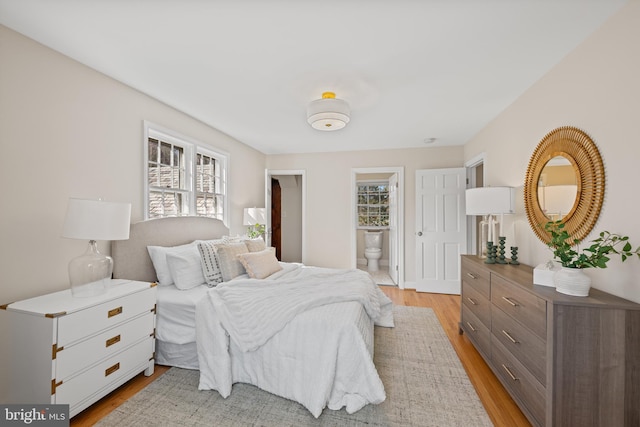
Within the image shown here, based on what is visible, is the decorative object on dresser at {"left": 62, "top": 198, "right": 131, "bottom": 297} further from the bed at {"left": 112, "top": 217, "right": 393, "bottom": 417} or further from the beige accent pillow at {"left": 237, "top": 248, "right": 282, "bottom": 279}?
the beige accent pillow at {"left": 237, "top": 248, "right": 282, "bottom": 279}

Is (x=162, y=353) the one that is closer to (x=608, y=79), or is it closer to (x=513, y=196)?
(x=513, y=196)

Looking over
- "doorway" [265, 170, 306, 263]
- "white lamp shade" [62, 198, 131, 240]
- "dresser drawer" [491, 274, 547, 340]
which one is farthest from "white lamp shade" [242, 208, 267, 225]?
"dresser drawer" [491, 274, 547, 340]

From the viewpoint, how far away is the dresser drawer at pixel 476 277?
7.99 feet

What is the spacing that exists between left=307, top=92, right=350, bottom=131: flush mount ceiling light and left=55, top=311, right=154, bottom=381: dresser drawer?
2.25 m

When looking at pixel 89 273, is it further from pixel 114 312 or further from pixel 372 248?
pixel 372 248

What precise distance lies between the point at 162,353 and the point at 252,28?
2.62 m

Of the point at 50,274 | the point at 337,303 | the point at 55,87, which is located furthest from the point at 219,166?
the point at 337,303

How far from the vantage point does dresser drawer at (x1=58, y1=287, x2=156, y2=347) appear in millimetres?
1625

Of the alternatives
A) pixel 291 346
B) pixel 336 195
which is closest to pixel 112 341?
pixel 291 346

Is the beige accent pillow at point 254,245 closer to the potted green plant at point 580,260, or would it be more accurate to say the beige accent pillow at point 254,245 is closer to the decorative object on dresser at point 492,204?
the decorative object on dresser at point 492,204

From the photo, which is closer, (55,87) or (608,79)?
(608,79)

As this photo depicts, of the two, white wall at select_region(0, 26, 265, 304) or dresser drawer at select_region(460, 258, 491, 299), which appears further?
dresser drawer at select_region(460, 258, 491, 299)

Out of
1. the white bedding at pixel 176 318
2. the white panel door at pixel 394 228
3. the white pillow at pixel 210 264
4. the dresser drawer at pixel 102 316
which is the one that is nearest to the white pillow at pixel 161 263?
the white pillow at pixel 210 264

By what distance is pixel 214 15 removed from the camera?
165 centimetres
